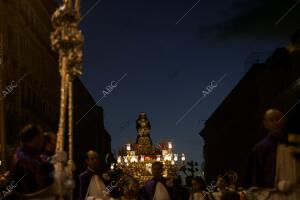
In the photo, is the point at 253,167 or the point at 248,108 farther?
the point at 248,108

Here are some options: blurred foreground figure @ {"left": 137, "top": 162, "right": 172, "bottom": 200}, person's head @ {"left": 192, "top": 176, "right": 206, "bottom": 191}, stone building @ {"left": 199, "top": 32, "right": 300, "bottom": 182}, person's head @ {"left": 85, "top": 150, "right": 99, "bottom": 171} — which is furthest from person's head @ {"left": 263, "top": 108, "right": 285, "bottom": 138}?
stone building @ {"left": 199, "top": 32, "right": 300, "bottom": 182}

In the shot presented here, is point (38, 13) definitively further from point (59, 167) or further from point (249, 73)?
point (59, 167)

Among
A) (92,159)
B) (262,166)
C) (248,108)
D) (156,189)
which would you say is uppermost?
(248,108)

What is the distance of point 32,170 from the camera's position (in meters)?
7.05

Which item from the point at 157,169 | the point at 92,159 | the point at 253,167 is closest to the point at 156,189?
the point at 157,169

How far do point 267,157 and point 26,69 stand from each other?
32.0 metres

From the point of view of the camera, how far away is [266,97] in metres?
54.7

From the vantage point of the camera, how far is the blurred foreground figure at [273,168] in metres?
7.73

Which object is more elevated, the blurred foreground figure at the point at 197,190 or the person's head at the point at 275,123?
the blurred foreground figure at the point at 197,190

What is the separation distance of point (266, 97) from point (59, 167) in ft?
160

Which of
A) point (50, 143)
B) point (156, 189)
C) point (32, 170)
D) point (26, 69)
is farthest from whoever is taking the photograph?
point (26, 69)

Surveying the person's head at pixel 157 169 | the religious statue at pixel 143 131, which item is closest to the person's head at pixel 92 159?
the person's head at pixel 157 169

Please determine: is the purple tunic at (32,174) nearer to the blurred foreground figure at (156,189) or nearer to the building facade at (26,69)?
the blurred foreground figure at (156,189)

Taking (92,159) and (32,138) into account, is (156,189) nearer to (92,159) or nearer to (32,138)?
(92,159)
